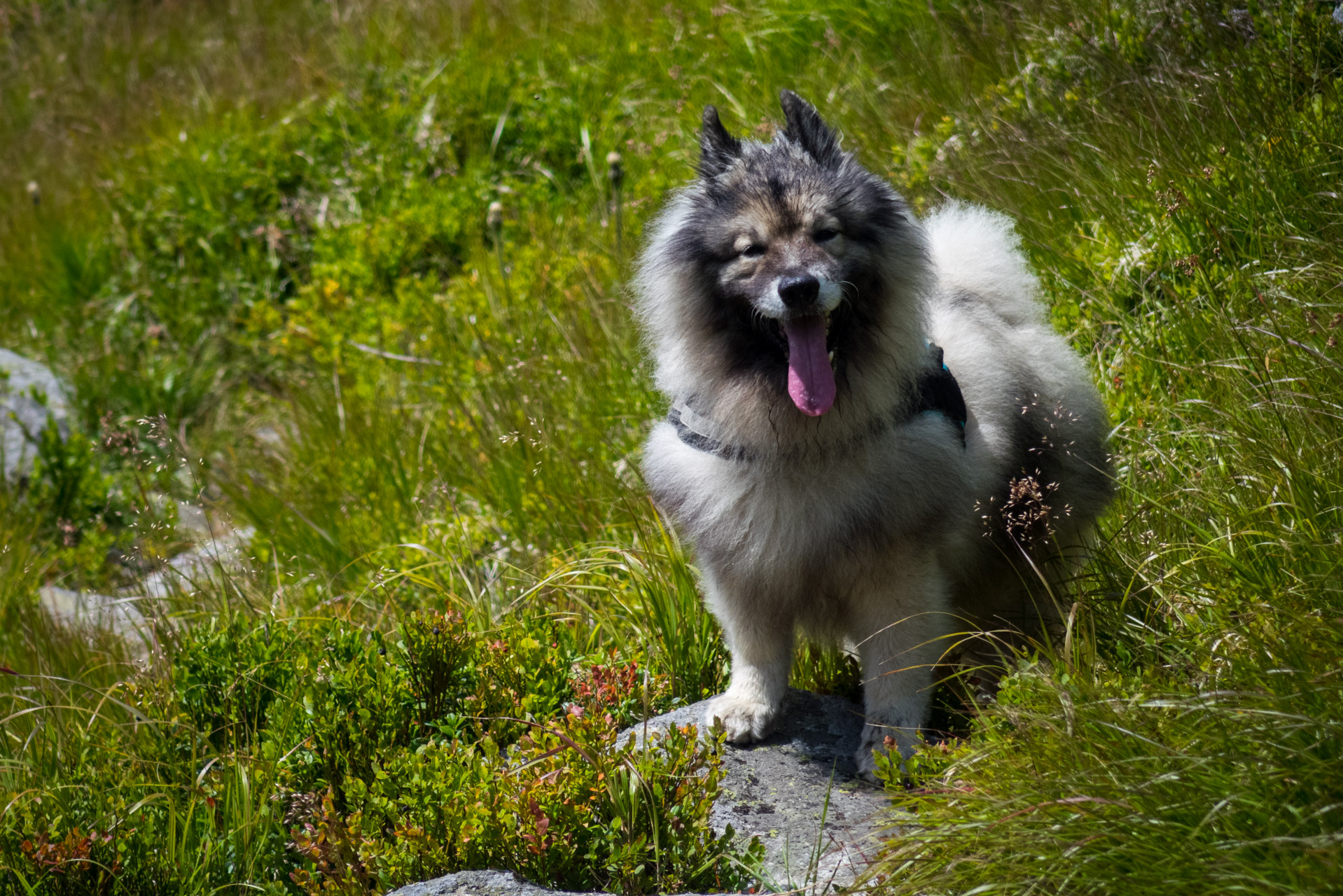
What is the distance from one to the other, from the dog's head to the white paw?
0.89 metres

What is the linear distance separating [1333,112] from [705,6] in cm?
506

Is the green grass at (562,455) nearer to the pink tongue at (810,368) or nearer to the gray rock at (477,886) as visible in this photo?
the gray rock at (477,886)

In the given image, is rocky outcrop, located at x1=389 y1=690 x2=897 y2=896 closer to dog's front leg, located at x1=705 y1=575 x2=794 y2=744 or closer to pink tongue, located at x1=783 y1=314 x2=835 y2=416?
dog's front leg, located at x1=705 y1=575 x2=794 y2=744

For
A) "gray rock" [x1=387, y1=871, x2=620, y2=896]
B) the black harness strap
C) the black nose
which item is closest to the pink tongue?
the black nose

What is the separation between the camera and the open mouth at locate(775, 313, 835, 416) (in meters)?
2.94

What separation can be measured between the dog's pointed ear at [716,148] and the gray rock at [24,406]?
17.3 feet

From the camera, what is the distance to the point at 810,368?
9.73ft

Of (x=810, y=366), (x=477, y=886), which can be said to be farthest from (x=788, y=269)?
(x=477, y=886)

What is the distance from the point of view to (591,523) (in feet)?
14.7

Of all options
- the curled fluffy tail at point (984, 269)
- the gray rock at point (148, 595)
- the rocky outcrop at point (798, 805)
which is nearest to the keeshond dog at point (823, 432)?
the rocky outcrop at point (798, 805)

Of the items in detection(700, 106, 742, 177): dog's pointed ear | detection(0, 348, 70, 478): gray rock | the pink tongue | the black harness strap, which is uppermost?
detection(700, 106, 742, 177): dog's pointed ear

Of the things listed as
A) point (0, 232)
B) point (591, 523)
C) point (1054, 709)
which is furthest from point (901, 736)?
point (0, 232)

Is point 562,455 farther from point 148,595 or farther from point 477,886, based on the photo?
point 477,886

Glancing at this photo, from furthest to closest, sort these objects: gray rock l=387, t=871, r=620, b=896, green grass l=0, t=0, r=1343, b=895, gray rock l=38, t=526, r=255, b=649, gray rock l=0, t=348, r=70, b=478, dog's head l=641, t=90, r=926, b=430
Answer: gray rock l=0, t=348, r=70, b=478
gray rock l=38, t=526, r=255, b=649
dog's head l=641, t=90, r=926, b=430
gray rock l=387, t=871, r=620, b=896
green grass l=0, t=0, r=1343, b=895
